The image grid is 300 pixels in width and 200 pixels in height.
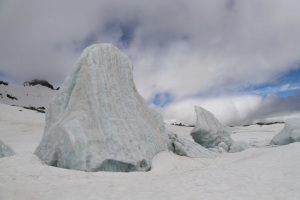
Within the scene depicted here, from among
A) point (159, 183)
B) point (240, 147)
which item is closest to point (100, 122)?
point (159, 183)

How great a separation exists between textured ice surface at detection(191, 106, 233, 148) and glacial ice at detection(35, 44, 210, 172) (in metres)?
5.97

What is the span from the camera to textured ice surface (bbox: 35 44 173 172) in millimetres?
8627

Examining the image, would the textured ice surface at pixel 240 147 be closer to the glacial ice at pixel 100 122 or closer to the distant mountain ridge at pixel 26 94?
the glacial ice at pixel 100 122

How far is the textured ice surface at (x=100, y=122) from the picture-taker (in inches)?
340

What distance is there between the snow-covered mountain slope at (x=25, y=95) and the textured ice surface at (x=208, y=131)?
234 feet

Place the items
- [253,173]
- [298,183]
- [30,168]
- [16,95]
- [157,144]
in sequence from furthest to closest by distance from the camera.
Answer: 1. [16,95]
2. [157,144]
3. [30,168]
4. [253,173]
5. [298,183]

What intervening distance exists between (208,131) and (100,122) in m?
10.6

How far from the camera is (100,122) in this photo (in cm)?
958

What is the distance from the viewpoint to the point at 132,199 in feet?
15.5

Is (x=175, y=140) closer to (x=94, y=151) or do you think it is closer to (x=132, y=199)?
(x=94, y=151)

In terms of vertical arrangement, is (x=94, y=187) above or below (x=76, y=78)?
below

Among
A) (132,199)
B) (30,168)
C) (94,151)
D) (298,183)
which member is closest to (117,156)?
(94,151)

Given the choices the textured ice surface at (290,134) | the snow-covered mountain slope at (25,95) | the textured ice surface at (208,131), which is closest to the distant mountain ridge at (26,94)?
the snow-covered mountain slope at (25,95)

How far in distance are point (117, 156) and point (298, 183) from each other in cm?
609
